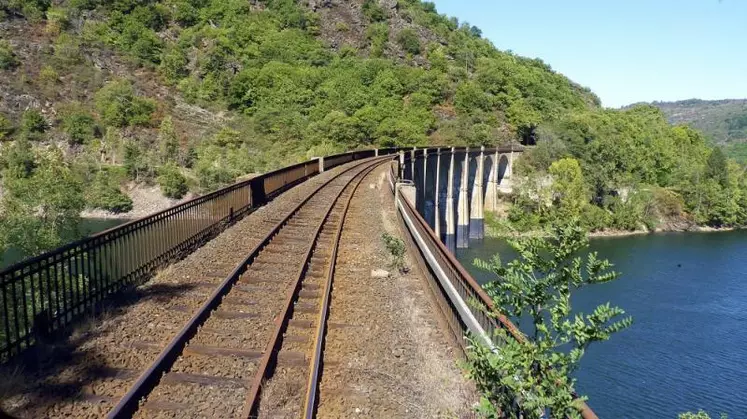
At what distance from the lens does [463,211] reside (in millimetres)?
64250

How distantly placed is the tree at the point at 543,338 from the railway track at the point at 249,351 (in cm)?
191

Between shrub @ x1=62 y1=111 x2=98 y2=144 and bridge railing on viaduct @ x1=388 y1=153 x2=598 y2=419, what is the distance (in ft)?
230

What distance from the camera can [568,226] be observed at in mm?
4145

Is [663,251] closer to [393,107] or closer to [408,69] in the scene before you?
[393,107]

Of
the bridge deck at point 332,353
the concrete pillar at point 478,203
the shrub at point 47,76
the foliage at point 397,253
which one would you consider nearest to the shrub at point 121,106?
the shrub at point 47,76

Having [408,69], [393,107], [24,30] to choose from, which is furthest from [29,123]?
[408,69]

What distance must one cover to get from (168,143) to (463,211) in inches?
1481

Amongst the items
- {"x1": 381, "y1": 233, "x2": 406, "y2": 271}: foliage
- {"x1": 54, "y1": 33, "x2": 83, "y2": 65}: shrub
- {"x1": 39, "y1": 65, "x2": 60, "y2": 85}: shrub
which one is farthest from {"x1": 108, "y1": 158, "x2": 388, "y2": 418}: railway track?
{"x1": 54, "y1": 33, "x2": 83, "y2": 65}: shrub

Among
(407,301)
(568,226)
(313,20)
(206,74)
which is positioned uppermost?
(313,20)

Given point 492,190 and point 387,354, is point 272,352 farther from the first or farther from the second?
point 492,190

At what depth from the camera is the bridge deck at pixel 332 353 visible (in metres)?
5.29

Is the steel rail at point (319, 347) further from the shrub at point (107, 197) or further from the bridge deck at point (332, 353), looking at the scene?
the shrub at point (107, 197)

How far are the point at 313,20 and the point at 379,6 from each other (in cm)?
1960

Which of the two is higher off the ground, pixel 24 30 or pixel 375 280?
pixel 24 30
